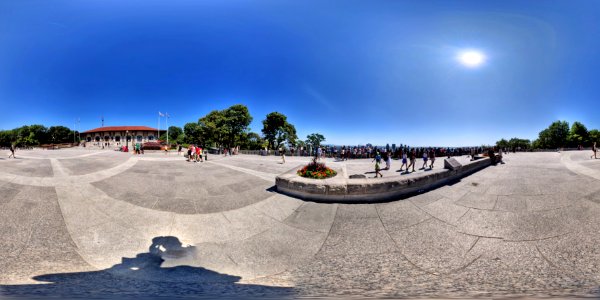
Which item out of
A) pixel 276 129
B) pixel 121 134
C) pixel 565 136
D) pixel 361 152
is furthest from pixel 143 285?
pixel 565 136

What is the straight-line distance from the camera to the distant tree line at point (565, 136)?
1998 inches

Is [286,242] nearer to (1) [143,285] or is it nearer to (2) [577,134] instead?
(1) [143,285]

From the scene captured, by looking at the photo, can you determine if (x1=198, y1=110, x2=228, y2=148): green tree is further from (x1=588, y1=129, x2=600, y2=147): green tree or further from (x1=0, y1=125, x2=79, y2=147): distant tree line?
(x1=588, y1=129, x2=600, y2=147): green tree

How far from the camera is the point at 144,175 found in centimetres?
845

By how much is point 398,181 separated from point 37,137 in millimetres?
117193

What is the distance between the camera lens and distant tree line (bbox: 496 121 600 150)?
1998 inches

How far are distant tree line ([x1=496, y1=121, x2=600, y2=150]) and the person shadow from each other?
55753 millimetres

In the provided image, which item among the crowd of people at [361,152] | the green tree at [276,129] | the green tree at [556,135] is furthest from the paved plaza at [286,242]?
the green tree at [556,135]

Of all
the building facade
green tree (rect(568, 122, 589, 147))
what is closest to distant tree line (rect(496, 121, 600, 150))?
green tree (rect(568, 122, 589, 147))

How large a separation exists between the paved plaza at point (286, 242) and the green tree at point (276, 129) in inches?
1336

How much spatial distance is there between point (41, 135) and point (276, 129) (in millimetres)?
94265

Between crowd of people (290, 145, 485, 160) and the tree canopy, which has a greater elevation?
the tree canopy

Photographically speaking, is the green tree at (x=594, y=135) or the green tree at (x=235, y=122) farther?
the green tree at (x=594, y=135)

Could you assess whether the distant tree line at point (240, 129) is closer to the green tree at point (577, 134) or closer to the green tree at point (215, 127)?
the green tree at point (215, 127)
